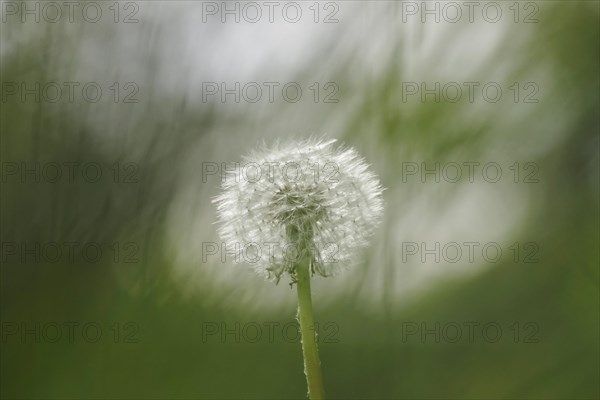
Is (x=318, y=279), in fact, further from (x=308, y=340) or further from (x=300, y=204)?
(x=308, y=340)

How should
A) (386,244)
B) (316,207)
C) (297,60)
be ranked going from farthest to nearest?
(297,60) → (386,244) → (316,207)

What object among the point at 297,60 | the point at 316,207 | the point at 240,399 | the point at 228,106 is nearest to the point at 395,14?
the point at 297,60

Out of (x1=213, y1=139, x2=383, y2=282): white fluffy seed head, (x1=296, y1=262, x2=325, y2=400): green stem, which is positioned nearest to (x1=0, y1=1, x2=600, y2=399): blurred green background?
(x1=213, y1=139, x2=383, y2=282): white fluffy seed head

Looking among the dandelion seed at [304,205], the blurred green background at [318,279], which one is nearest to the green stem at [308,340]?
the dandelion seed at [304,205]

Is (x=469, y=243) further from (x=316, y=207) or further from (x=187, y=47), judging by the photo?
(x=187, y=47)

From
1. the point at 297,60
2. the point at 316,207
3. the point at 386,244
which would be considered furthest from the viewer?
the point at 297,60

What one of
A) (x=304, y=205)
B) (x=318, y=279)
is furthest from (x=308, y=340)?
(x=318, y=279)

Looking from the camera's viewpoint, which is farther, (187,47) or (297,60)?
(297,60)
